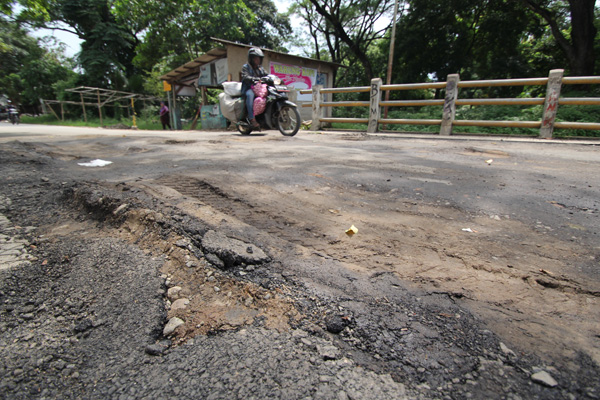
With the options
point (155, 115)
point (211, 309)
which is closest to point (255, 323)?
point (211, 309)

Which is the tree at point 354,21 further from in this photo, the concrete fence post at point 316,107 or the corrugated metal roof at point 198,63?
the concrete fence post at point 316,107

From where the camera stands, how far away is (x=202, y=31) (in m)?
18.8

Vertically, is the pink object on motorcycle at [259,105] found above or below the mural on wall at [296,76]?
below

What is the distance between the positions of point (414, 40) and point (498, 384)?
19553 millimetres

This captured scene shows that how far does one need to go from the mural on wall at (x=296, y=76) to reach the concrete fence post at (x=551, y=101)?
9.82m

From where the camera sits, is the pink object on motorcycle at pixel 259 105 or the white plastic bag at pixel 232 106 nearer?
the pink object on motorcycle at pixel 259 105

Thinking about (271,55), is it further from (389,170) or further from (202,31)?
(389,170)

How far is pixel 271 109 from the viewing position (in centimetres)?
744

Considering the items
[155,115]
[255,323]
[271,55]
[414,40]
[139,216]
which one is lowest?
[255,323]

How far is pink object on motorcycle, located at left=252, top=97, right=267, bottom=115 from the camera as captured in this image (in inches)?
285

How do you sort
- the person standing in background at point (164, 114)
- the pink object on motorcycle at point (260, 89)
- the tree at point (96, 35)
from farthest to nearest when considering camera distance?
the tree at point (96, 35) < the person standing in background at point (164, 114) < the pink object on motorcycle at point (260, 89)

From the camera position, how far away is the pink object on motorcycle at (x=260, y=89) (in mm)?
7176

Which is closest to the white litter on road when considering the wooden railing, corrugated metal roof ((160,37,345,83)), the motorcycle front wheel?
the motorcycle front wheel

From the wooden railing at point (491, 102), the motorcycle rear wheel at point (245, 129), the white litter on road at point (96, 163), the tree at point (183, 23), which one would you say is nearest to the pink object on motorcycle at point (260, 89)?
the motorcycle rear wheel at point (245, 129)
